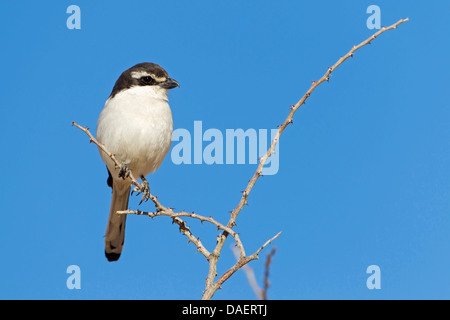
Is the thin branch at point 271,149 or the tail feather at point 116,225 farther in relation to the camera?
the tail feather at point 116,225

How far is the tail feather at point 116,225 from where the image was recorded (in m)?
5.64

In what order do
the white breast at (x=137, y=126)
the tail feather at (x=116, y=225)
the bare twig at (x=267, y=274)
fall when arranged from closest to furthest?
the bare twig at (x=267, y=274)
the white breast at (x=137, y=126)
the tail feather at (x=116, y=225)

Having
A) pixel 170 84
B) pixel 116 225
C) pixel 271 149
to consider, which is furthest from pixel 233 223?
pixel 116 225

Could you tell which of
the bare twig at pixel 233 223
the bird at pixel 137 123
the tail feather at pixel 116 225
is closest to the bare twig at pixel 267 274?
the bare twig at pixel 233 223

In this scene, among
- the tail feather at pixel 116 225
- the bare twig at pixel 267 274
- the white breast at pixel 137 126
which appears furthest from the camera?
the tail feather at pixel 116 225

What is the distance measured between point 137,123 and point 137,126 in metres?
0.03

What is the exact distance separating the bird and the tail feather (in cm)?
1

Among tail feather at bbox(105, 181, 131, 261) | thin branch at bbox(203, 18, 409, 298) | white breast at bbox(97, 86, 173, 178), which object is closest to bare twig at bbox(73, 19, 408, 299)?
thin branch at bbox(203, 18, 409, 298)

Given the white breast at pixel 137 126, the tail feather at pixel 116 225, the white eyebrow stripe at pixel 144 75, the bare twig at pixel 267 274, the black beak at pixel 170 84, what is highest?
the white eyebrow stripe at pixel 144 75

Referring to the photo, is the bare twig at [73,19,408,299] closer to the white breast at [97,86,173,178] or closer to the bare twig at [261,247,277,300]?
the bare twig at [261,247,277,300]

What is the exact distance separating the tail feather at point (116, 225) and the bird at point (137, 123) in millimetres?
11

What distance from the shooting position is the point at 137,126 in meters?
5.02

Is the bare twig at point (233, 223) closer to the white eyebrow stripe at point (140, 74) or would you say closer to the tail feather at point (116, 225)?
the white eyebrow stripe at point (140, 74)

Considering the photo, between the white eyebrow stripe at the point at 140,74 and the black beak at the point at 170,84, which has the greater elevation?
the white eyebrow stripe at the point at 140,74
